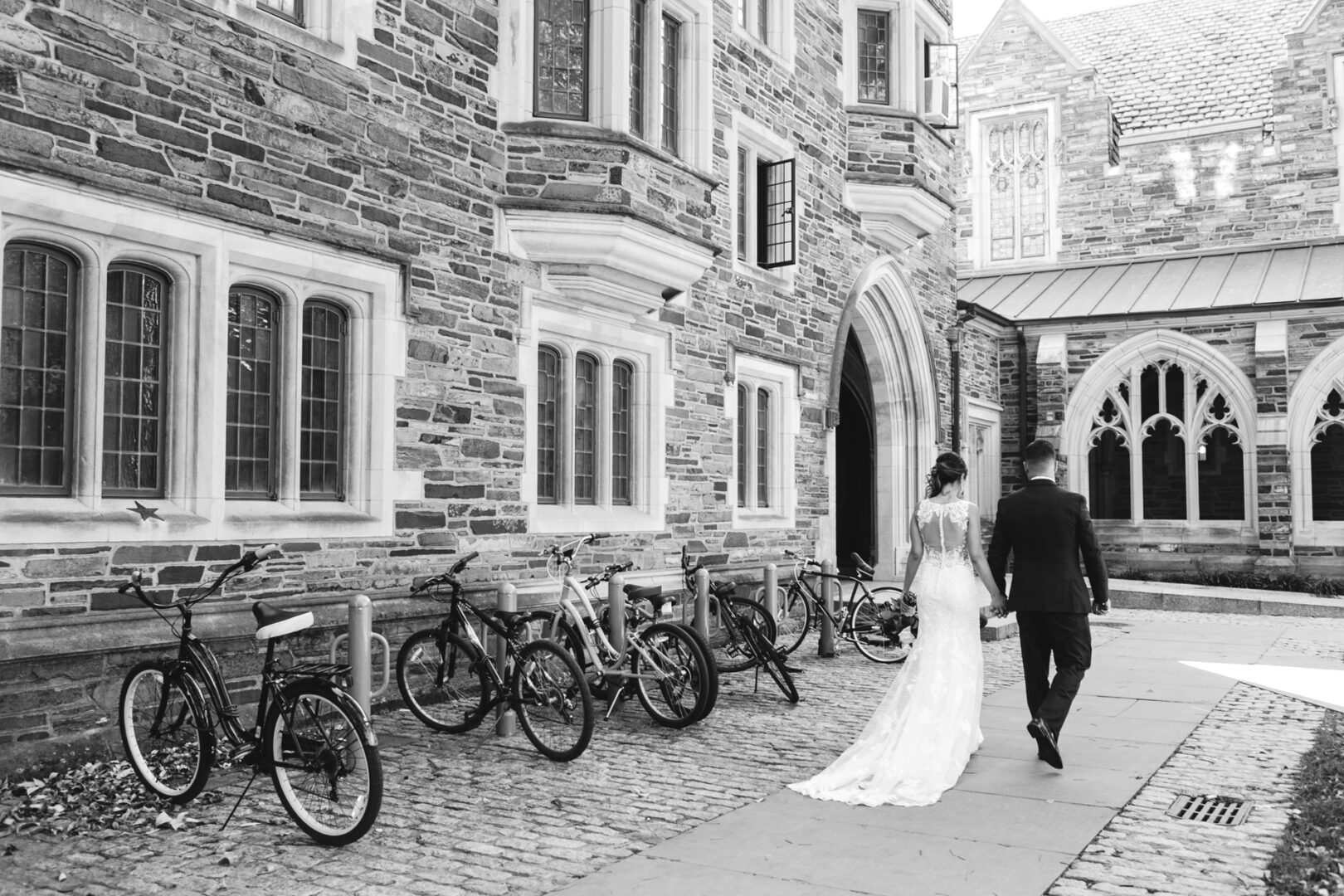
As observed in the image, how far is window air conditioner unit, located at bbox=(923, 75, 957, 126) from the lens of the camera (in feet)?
52.0

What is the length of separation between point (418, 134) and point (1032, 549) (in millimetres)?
5145

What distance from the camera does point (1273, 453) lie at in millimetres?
19562

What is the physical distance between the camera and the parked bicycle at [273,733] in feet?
16.6

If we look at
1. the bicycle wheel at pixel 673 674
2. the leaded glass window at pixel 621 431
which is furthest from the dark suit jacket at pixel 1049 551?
the leaded glass window at pixel 621 431

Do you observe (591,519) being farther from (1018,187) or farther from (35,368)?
(1018,187)

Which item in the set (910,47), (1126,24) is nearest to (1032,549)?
(910,47)

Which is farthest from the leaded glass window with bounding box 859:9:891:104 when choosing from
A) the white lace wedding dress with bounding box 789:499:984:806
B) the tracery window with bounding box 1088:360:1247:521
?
the white lace wedding dress with bounding box 789:499:984:806

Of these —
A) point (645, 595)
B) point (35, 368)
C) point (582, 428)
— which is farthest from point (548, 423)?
point (35, 368)

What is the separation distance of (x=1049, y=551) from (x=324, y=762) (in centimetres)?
401

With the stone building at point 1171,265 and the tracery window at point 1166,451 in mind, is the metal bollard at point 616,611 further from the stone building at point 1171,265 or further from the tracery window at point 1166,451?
the tracery window at point 1166,451

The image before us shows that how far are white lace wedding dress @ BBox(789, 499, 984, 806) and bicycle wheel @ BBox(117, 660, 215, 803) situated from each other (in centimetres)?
301

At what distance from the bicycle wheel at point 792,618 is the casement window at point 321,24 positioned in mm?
6064

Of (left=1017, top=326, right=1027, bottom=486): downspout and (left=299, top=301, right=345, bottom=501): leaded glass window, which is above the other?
(left=1017, top=326, right=1027, bottom=486): downspout

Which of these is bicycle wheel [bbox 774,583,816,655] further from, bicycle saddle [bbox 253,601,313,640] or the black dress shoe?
bicycle saddle [bbox 253,601,313,640]
